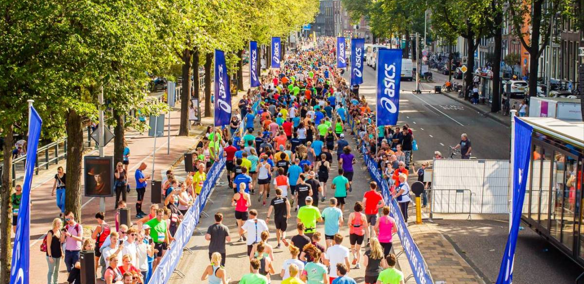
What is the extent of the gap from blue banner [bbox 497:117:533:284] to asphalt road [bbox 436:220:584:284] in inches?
250

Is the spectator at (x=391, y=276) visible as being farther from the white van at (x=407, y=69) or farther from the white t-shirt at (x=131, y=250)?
the white van at (x=407, y=69)

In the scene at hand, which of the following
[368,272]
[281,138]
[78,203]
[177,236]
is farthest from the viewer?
[281,138]

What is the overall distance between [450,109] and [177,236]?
135ft

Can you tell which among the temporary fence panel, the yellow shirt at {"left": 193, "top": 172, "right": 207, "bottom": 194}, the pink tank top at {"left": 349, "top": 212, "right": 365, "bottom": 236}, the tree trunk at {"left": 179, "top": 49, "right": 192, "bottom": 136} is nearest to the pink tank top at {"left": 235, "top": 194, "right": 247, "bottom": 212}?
the yellow shirt at {"left": 193, "top": 172, "right": 207, "bottom": 194}

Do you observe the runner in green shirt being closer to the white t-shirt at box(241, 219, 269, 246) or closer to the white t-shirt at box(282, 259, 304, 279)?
the white t-shirt at box(241, 219, 269, 246)

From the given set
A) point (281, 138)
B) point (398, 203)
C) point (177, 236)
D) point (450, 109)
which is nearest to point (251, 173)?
point (281, 138)

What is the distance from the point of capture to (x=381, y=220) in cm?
1712

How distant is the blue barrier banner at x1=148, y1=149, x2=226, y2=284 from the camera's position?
15.8m

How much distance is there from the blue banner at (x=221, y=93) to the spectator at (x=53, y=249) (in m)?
11.8

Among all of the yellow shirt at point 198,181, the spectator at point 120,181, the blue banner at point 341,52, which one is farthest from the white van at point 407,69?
the yellow shirt at point 198,181

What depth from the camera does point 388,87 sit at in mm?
26328

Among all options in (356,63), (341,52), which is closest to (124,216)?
(356,63)

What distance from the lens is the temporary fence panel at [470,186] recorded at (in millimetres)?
Answer: 23328

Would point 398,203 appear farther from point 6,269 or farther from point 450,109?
point 450,109
